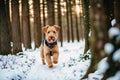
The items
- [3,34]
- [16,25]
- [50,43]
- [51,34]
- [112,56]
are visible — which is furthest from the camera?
[16,25]

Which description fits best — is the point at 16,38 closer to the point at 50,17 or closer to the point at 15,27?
the point at 15,27

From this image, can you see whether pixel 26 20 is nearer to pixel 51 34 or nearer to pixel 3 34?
pixel 3 34

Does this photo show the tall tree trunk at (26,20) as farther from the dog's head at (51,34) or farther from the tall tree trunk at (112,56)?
the tall tree trunk at (112,56)

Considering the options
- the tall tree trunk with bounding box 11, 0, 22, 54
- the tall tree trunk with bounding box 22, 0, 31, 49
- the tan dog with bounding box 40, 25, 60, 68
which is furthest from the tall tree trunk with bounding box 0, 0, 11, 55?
the tan dog with bounding box 40, 25, 60, 68

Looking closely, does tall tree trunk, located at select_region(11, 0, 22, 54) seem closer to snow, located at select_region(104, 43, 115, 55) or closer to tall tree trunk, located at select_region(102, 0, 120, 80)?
tall tree trunk, located at select_region(102, 0, 120, 80)

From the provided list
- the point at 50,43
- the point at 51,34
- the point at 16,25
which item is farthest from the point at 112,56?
the point at 16,25

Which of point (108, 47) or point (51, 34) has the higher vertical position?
point (108, 47)

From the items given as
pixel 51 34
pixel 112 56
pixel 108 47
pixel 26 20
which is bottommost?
pixel 26 20

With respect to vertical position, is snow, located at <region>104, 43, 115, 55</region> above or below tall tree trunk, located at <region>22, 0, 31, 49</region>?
above

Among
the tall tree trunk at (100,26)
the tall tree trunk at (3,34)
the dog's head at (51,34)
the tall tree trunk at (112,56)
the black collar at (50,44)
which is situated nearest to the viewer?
the tall tree trunk at (112,56)

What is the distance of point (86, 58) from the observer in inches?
401

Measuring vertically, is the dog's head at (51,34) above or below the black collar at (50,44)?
above

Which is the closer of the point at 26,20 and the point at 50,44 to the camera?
the point at 50,44

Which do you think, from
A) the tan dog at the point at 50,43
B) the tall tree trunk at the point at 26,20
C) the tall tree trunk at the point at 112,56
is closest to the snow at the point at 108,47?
the tall tree trunk at the point at 112,56
